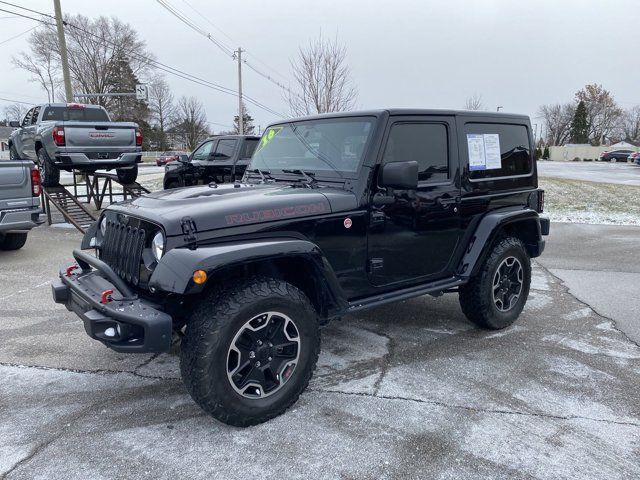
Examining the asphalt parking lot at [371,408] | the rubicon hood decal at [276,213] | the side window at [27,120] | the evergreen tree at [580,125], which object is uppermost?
the evergreen tree at [580,125]

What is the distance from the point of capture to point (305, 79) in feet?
51.9

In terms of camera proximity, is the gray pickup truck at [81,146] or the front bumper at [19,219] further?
the gray pickup truck at [81,146]

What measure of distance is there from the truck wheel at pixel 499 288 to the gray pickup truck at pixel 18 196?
6.11 m

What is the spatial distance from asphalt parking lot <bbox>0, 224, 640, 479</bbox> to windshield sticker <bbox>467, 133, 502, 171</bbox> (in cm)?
151

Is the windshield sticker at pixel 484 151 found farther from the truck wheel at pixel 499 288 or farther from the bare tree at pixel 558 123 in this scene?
the bare tree at pixel 558 123

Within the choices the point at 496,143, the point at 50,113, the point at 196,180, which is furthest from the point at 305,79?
the point at 496,143

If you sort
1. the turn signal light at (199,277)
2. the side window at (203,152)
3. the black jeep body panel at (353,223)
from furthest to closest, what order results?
the side window at (203,152) < the black jeep body panel at (353,223) < the turn signal light at (199,277)

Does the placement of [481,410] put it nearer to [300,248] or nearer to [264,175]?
[300,248]

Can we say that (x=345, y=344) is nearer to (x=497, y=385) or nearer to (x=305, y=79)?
(x=497, y=385)

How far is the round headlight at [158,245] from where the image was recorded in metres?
2.81

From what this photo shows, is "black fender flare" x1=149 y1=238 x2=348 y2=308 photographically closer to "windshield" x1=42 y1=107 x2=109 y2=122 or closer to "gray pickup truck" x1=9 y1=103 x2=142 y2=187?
"gray pickup truck" x1=9 y1=103 x2=142 y2=187

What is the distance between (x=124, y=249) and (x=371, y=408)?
1.87m

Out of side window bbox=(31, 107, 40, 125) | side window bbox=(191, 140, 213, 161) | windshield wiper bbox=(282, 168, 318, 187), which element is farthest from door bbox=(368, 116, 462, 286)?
side window bbox=(31, 107, 40, 125)

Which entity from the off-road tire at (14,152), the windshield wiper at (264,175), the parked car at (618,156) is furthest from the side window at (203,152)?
the parked car at (618,156)
